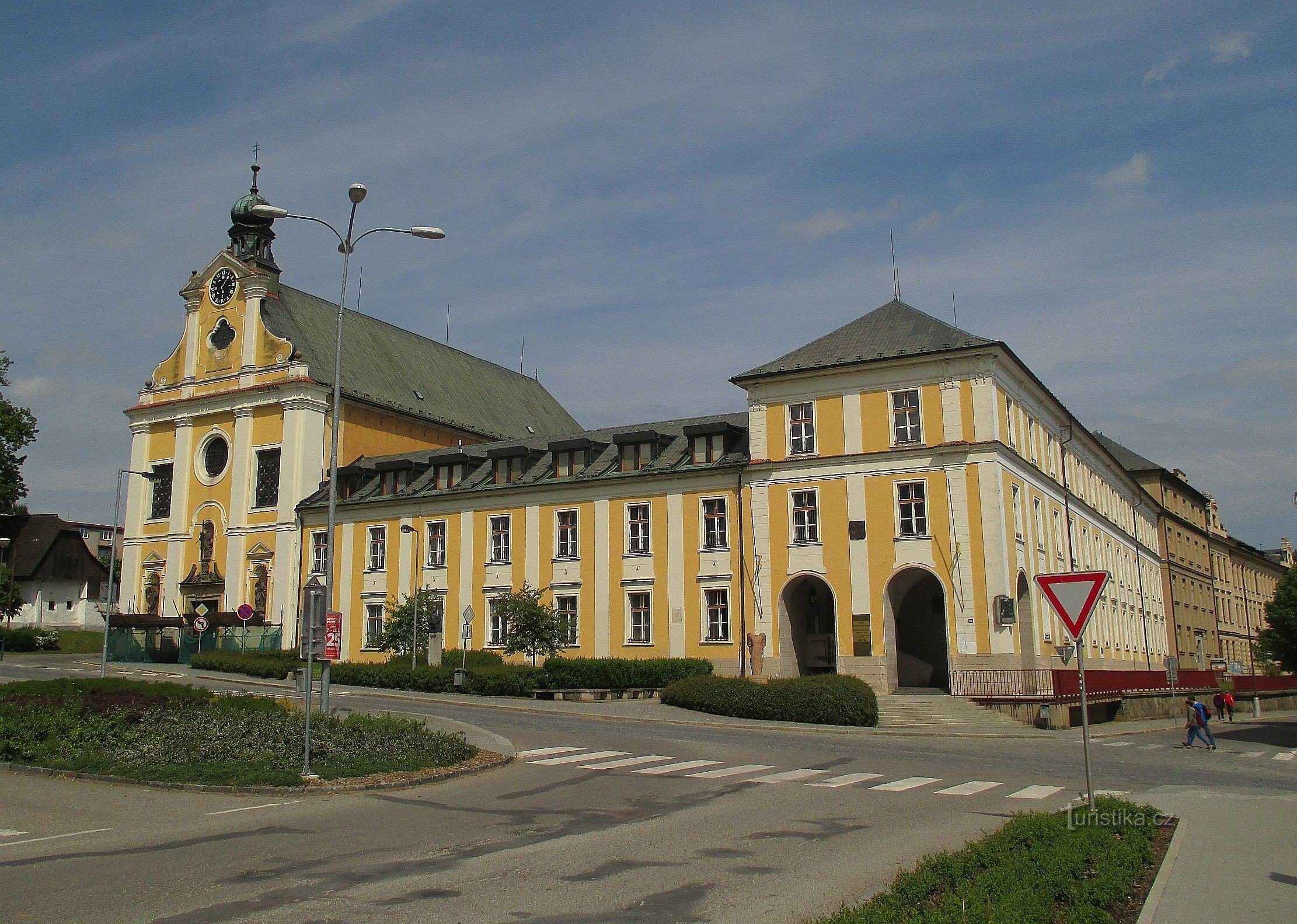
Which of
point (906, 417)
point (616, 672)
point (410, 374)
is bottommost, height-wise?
point (616, 672)

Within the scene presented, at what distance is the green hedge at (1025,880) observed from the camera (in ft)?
24.0

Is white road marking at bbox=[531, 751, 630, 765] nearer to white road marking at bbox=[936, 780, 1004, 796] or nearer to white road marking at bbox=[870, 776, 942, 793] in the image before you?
white road marking at bbox=[870, 776, 942, 793]

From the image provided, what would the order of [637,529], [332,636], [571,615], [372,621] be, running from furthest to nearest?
[372,621]
[571,615]
[637,529]
[332,636]

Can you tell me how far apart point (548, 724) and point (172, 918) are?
731 inches

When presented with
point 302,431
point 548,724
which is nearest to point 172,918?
point 548,724

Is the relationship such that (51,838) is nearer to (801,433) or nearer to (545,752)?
(545,752)

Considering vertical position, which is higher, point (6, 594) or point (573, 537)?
point (573, 537)

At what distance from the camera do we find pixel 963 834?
38.8 feet

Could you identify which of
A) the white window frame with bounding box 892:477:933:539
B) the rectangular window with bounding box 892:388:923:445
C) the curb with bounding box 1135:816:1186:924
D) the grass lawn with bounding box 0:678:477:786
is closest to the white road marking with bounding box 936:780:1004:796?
the curb with bounding box 1135:816:1186:924

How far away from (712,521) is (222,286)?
102ft

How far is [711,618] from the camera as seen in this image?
40156 millimetres

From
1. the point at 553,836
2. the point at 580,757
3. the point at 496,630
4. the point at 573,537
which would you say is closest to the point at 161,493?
the point at 496,630

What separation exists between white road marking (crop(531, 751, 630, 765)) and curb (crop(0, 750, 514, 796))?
9.54 ft

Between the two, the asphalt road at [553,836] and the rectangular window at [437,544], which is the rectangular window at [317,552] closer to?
the rectangular window at [437,544]
